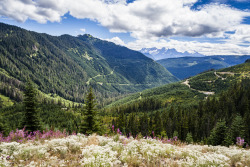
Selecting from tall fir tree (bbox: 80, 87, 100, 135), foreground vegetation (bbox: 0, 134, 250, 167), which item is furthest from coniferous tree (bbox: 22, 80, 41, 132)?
foreground vegetation (bbox: 0, 134, 250, 167)

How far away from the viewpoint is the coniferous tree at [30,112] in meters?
23.0

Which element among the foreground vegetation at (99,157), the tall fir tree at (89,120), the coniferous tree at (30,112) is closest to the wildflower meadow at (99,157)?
the foreground vegetation at (99,157)

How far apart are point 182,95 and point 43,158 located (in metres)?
195

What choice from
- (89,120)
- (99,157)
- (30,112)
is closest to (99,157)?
(99,157)

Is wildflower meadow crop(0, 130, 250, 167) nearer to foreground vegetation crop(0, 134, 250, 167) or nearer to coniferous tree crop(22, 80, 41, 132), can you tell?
foreground vegetation crop(0, 134, 250, 167)

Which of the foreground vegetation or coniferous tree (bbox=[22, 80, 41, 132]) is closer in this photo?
the foreground vegetation

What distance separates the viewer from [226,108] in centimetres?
7231

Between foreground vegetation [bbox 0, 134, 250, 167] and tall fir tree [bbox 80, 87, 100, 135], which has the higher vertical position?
foreground vegetation [bbox 0, 134, 250, 167]

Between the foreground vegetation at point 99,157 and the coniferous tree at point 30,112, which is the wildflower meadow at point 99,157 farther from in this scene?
the coniferous tree at point 30,112

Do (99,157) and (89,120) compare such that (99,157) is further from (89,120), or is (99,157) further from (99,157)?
(89,120)

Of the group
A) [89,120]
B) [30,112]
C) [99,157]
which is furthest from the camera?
[89,120]

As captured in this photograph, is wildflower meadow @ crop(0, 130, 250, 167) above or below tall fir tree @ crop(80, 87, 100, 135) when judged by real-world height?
above

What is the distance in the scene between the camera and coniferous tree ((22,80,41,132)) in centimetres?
2300

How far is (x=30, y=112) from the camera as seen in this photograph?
76.0 ft
